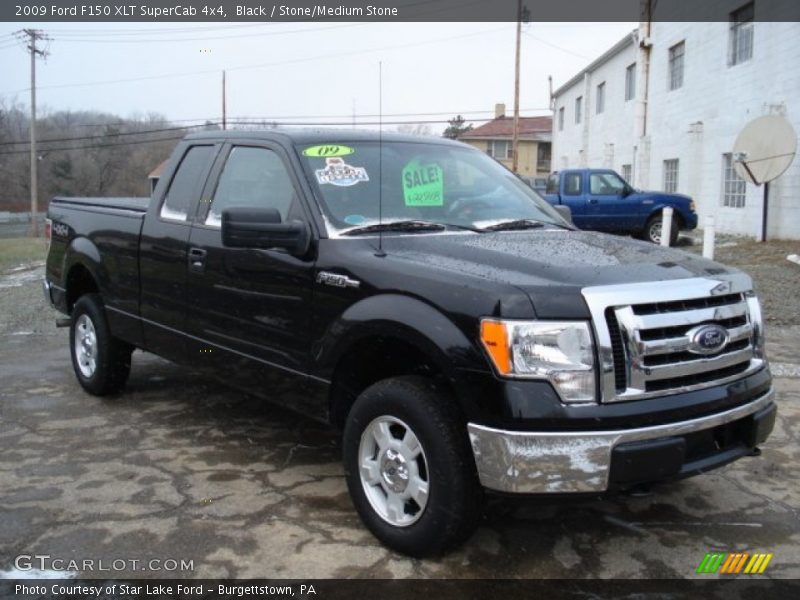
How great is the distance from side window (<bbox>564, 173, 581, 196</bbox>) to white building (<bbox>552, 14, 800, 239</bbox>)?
3.72 metres

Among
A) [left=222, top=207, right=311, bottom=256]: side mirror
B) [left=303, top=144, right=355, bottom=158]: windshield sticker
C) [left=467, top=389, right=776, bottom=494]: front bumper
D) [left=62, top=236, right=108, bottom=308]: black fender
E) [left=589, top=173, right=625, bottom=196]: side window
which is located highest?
[left=589, top=173, right=625, bottom=196]: side window

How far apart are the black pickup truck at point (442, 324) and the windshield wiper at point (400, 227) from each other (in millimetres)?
11

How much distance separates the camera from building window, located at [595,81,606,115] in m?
30.5

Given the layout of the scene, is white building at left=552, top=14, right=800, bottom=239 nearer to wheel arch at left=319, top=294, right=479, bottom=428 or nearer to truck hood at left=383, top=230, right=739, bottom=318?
truck hood at left=383, top=230, right=739, bottom=318

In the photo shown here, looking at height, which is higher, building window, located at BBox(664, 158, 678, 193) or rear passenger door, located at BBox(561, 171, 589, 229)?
building window, located at BBox(664, 158, 678, 193)

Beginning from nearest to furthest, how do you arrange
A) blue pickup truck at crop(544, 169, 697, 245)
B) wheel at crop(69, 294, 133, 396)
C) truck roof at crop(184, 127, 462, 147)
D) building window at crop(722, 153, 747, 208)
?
truck roof at crop(184, 127, 462, 147)
wheel at crop(69, 294, 133, 396)
blue pickup truck at crop(544, 169, 697, 245)
building window at crop(722, 153, 747, 208)

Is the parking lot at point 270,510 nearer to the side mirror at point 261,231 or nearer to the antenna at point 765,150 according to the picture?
the side mirror at point 261,231

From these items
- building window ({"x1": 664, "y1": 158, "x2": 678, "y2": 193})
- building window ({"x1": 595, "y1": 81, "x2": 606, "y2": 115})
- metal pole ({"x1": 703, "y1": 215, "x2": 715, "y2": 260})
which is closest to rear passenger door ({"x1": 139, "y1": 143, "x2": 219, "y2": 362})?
metal pole ({"x1": 703, "y1": 215, "x2": 715, "y2": 260})

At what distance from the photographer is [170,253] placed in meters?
4.67

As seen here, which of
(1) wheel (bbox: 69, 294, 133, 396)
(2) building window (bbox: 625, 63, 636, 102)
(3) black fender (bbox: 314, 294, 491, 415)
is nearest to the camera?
(3) black fender (bbox: 314, 294, 491, 415)

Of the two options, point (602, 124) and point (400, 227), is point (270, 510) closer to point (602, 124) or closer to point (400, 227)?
point (400, 227)

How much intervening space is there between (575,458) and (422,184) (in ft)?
6.26

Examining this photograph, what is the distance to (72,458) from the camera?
14.7 ft

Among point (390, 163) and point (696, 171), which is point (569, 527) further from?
point (696, 171)
